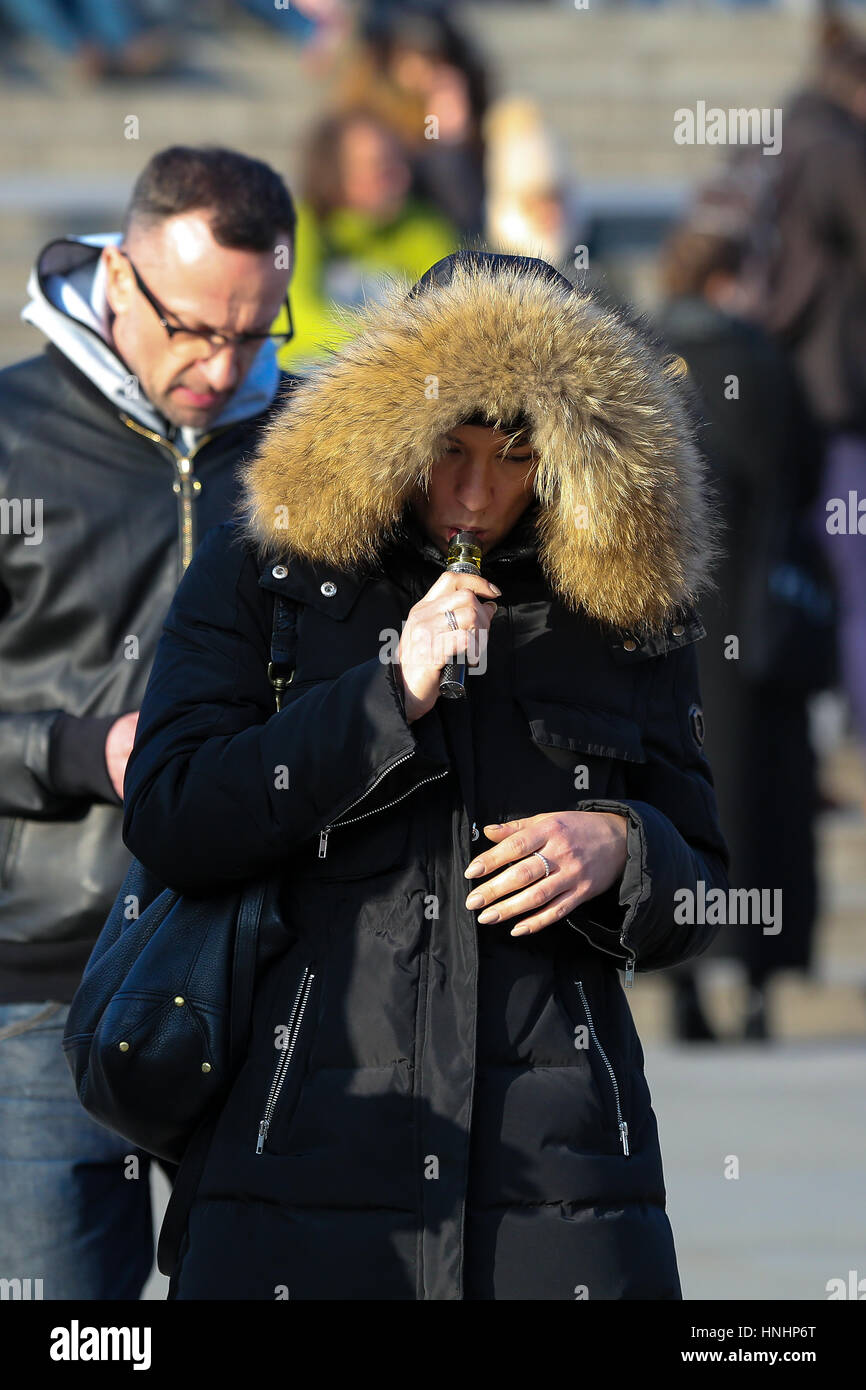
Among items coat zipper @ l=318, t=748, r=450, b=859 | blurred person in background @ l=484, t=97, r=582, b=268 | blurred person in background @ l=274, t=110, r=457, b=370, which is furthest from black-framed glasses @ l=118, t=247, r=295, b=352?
blurred person in background @ l=484, t=97, r=582, b=268

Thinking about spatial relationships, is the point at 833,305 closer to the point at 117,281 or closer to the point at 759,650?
the point at 759,650

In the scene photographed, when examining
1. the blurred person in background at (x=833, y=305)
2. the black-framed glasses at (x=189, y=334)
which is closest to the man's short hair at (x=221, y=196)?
the black-framed glasses at (x=189, y=334)

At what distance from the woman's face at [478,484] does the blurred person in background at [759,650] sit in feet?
13.6

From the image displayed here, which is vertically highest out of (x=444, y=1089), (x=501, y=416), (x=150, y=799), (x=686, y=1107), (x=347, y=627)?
(x=501, y=416)

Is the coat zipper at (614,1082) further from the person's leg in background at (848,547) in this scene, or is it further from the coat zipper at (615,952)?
the person's leg in background at (848,547)

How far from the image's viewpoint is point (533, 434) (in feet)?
9.13

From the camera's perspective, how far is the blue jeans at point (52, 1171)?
356 centimetres

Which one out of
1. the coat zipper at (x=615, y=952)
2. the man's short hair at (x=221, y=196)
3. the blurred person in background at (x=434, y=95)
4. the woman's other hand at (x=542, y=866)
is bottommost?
the coat zipper at (x=615, y=952)

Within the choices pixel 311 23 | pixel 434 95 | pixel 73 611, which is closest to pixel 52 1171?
pixel 73 611

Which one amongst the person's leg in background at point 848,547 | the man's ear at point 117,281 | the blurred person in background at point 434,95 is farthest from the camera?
the blurred person in background at point 434,95

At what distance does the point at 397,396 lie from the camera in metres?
2.80
